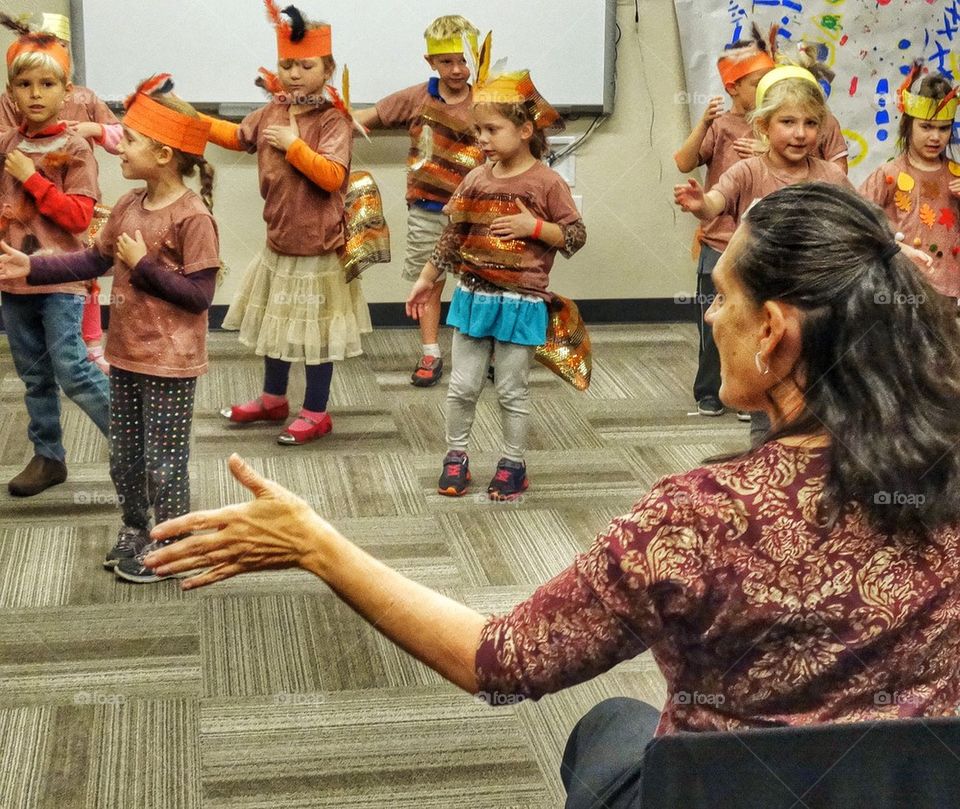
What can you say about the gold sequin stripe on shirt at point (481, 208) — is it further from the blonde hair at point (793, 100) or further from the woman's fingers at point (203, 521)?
the woman's fingers at point (203, 521)

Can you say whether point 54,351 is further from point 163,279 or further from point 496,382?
point 496,382

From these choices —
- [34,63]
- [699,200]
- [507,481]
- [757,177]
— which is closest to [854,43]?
[757,177]

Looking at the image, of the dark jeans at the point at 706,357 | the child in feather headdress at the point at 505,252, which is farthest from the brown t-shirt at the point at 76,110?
the dark jeans at the point at 706,357

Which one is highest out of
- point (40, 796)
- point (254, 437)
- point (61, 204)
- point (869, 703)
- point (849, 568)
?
point (849, 568)

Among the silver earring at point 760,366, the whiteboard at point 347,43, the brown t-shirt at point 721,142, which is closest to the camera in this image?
the silver earring at point 760,366

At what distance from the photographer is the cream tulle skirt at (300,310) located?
4.07 meters

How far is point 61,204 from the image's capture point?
3291 millimetres

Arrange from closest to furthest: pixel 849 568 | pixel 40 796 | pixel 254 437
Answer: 1. pixel 849 568
2. pixel 40 796
3. pixel 254 437

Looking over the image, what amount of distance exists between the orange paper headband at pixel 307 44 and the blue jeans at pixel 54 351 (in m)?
0.98

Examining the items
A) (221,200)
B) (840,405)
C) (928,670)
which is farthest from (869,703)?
(221,200)

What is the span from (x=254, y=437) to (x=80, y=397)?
83 centimetres

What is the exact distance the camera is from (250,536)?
4.48ft

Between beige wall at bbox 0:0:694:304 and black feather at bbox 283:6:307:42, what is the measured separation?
1612mm

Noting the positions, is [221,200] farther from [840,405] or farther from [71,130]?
[840,405]
